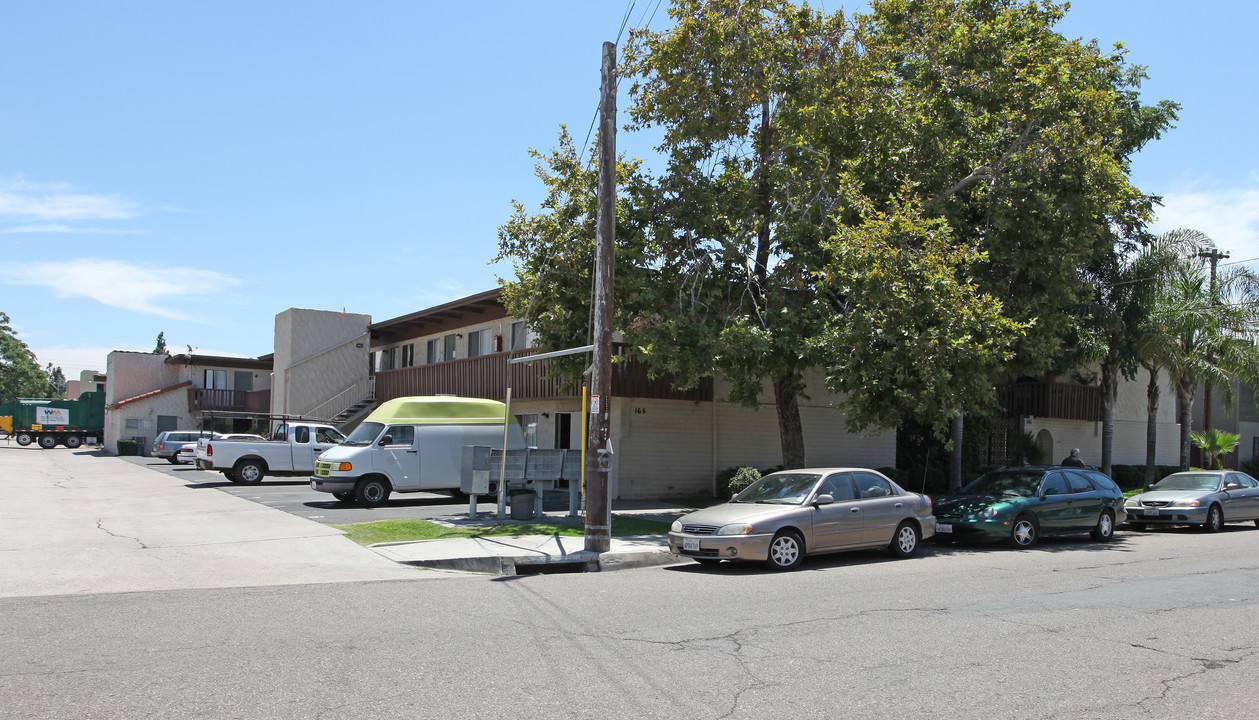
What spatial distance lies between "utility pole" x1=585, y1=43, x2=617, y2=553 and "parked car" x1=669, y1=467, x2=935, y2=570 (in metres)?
1.21

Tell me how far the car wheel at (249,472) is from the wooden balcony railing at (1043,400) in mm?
23303

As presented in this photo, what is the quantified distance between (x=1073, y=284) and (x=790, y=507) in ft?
30.8

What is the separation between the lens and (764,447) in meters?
24.6

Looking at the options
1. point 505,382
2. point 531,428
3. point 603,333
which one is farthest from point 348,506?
point 603,333

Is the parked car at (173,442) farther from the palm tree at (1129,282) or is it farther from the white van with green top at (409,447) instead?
the palm tree at (1129,282)

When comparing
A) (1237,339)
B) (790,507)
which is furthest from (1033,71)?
(1237,339)

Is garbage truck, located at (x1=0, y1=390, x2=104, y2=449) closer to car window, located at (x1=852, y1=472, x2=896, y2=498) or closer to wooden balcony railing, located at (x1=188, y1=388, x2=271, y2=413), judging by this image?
wooden balcony railing, located at (x1=188, y1=388, x2=271, y2=413)

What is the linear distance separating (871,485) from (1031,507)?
146 inches

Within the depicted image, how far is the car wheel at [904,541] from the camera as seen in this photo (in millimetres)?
13531

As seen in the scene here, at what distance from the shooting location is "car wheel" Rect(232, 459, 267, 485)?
25.6 meters

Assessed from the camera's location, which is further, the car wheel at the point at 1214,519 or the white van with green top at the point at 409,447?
the white van with green top at the point at 409,447

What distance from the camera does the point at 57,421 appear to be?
53.3 m

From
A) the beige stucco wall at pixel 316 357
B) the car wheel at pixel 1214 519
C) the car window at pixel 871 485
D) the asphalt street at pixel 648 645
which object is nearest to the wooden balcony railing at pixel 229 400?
the beige stucco wall at pixel 316 357

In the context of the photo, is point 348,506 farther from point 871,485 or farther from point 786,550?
point 871,485
